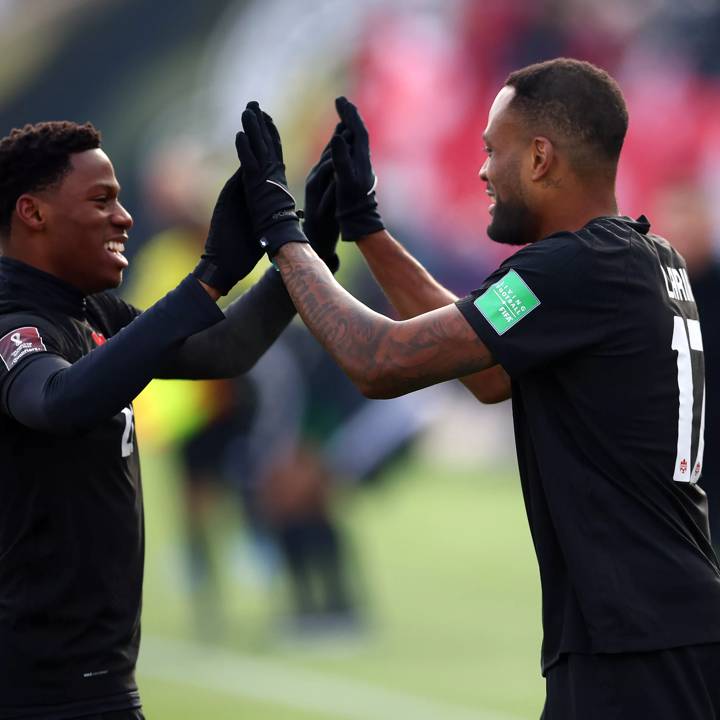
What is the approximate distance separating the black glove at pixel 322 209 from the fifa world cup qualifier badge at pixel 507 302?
0.76m

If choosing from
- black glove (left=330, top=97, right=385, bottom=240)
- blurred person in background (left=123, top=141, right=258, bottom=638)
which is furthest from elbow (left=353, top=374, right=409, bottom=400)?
blurred person in background (left=123, top=141, right=258, bottom=638)

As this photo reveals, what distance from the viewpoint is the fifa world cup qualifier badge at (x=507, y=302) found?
102 inches

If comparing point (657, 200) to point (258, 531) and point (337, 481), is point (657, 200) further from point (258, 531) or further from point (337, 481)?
point (258, 531)

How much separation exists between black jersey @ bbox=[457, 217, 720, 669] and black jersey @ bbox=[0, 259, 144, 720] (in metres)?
0.83

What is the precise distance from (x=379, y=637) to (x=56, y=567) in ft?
16.5

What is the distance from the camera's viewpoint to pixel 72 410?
2586 mm

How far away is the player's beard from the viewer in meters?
2.81

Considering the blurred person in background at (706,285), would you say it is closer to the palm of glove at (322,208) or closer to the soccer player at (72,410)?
the palm of glove at (322,208)

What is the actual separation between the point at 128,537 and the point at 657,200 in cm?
846

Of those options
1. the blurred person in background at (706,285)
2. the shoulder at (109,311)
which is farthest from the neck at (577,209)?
the blurred person in background at (706,285)

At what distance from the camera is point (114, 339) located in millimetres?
2662

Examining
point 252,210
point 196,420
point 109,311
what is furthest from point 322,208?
point 196,420

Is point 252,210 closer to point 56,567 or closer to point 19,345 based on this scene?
point 19,345

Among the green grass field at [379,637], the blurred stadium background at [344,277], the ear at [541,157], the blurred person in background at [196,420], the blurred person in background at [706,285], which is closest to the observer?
the ear at [541,157]
